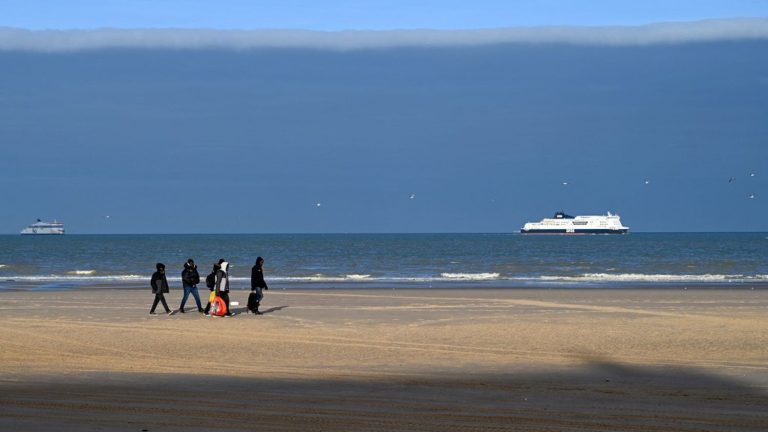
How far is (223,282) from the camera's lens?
1073 inches

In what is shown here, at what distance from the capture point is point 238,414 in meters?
12.0

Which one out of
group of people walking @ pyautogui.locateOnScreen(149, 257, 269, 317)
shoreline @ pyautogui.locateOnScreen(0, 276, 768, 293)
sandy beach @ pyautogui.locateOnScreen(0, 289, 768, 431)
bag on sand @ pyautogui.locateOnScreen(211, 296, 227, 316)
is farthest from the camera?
shoreline @ pyautogui.locateOnScreen(0, 276, 768, 293)

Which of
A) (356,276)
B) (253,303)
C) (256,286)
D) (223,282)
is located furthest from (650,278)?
(223,282)

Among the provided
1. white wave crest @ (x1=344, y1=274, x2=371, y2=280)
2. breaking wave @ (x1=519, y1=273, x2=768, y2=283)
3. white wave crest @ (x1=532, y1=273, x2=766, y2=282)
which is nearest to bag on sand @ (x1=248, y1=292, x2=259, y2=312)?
breaking wave @ (x1=519, y1=273, x2=768, y2=283)

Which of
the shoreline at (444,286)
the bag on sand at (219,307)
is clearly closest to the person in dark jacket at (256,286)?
the bag on sand at (219,307)

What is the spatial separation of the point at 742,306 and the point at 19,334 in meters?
20.9

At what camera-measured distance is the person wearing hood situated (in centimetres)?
2679

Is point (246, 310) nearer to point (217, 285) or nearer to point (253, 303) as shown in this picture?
point (253, 303)

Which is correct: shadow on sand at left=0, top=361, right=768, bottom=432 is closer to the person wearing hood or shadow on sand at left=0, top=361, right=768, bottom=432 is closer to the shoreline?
the person wearing hood

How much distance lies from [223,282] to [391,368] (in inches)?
441

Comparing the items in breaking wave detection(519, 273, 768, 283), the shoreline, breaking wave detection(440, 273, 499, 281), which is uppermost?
breaking wave detection(440, 273, 499, 281)

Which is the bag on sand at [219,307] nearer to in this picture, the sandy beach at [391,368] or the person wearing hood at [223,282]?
the person wearing hood at [223,282]

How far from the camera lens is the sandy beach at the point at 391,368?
11.7 meters

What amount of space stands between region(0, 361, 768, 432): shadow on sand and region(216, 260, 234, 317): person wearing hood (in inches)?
437
